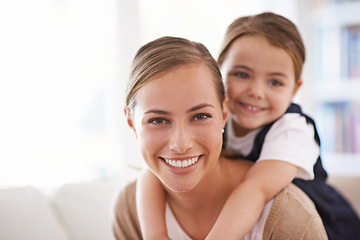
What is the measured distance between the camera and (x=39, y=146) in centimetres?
256

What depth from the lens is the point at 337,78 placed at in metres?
3.44

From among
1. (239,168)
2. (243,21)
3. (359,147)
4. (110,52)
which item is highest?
(243,21)

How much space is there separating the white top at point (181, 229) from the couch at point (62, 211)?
1.11ft

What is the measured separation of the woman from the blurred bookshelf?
8.10ft

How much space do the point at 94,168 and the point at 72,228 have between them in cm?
93

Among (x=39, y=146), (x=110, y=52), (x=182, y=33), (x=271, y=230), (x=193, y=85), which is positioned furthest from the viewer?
(x=182, y=33)

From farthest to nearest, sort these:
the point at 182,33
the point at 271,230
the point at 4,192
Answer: the point at 182,33, the point at 4,192, the point at 271,230

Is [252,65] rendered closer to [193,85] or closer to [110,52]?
[193,85]

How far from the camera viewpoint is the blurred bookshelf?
336cm

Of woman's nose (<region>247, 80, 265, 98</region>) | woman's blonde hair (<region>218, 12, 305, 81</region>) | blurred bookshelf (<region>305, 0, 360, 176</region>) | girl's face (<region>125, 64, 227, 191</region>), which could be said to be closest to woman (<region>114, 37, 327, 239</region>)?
girl's face (<region>125, 64, 227, 191</region>)

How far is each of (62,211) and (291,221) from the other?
1258 millimetres

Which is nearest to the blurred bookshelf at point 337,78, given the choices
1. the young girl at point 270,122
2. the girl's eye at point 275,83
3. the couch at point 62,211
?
the couch at point 62,211

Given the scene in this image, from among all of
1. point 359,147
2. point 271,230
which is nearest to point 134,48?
point 271,230

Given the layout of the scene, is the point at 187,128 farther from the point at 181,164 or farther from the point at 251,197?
the point at 251,197
